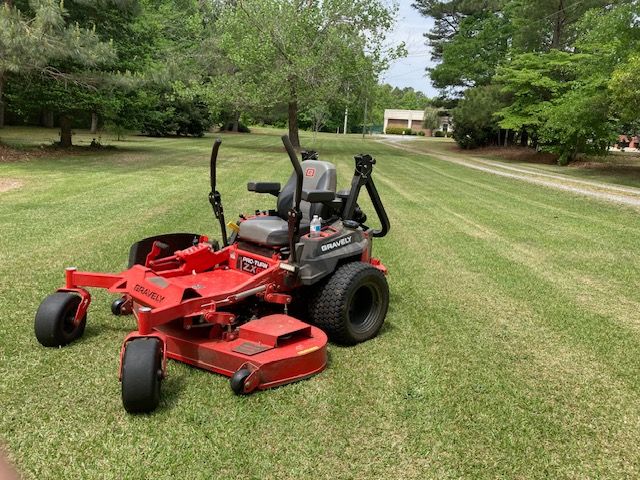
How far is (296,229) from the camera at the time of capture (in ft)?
12.9

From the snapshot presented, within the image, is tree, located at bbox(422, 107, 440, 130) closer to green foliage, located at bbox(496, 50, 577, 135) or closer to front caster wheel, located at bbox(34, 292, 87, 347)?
green foliage, located at bbox(496, 50, 577, 135)

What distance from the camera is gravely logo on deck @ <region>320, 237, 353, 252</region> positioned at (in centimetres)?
416

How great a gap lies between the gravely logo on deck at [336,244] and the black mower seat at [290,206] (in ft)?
0.83

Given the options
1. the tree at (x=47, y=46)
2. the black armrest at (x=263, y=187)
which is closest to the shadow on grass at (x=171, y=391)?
the black armrest at (x=263, y=187)

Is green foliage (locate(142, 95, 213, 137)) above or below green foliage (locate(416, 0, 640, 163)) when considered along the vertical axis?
below

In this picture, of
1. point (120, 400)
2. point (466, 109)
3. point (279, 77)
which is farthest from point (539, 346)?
point (466, 109)

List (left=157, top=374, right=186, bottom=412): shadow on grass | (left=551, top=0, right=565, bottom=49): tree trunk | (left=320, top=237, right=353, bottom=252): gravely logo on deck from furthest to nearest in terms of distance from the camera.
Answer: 1. (left=551, top=0, right=565, bottom=49): tree trunk
2. (left=320, top=237, right=353, bottom=252): gravely logo on deck
3. (left=157, top=374, right=186, bottom=412): shadow on grass

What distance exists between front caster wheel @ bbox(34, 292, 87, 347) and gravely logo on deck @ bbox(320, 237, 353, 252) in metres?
1.82

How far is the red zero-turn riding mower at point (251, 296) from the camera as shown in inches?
132

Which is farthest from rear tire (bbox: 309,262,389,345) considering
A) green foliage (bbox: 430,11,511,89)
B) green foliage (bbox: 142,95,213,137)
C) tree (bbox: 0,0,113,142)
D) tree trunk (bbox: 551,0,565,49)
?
green foliage (bbox: 430,11,511,89)

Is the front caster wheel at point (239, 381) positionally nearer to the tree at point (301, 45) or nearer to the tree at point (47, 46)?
the tree at point (47, 46)

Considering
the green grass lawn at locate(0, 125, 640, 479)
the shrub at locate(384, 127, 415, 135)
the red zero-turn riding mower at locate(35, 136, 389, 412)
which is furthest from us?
the shrub at locate(384, 127, 415, 135)

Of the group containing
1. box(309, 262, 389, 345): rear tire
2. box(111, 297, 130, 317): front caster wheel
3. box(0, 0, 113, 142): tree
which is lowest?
box(111, 297, 130, 317): front caster wheel

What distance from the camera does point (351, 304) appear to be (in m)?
4.36
